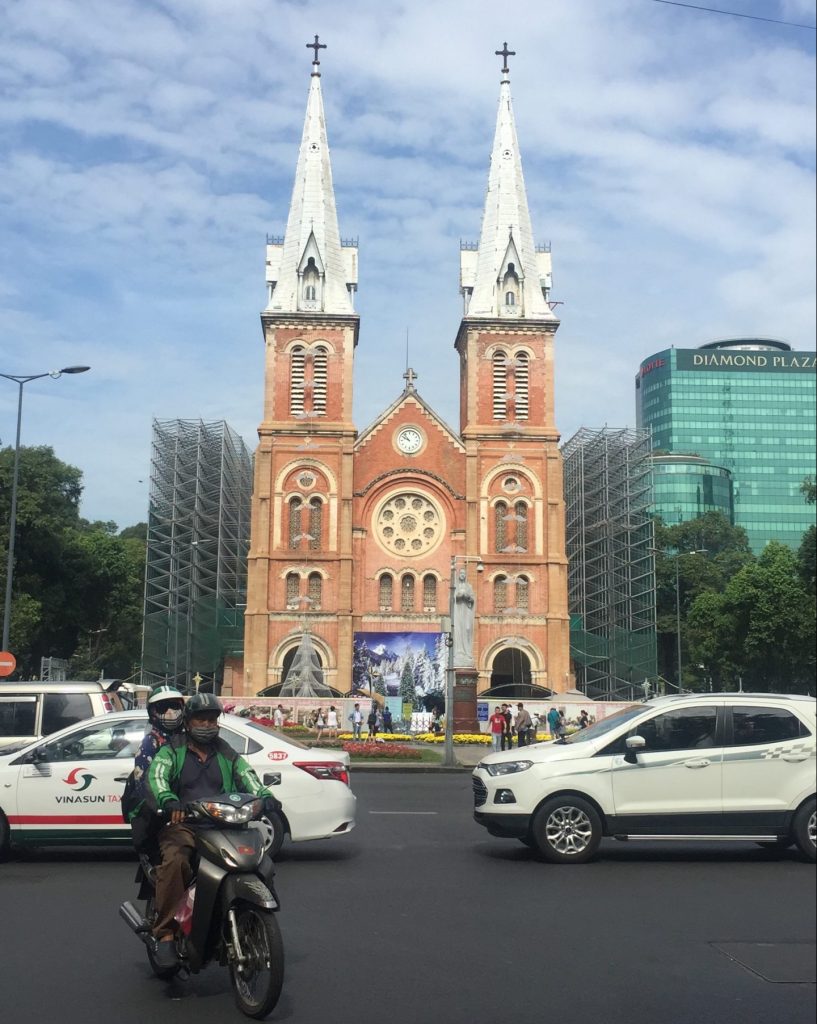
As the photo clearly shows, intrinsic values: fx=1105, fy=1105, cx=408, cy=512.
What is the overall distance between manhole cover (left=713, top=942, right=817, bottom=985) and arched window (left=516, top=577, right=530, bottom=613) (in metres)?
49.1

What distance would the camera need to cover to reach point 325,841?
13469 millimetres

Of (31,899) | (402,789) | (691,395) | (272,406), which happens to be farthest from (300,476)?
(691,395)

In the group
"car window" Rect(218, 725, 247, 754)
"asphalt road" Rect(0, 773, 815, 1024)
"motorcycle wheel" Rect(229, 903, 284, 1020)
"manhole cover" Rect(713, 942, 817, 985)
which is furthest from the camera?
"car window" Rect(218, 725, 247, 754)

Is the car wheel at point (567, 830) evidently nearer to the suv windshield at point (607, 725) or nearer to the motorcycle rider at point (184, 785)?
the suv windshield at point (607, 725)

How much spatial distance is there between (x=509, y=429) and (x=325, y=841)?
44651 millimetres

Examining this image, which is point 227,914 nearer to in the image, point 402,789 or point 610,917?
point 610,917

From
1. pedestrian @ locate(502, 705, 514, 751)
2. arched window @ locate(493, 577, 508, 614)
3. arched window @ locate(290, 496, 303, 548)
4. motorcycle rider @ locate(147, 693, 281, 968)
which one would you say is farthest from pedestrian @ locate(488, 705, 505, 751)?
motorcycle rider @ locate(147, 693, 281, 968)

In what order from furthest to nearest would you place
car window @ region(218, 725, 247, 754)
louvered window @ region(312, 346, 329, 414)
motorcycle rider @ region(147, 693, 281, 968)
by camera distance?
louvered window @ region(312, 346, 329, 414) < car window @ region(218, 725, 247, 754) < motorcycle rider @ region(147, 693, 281, 968)

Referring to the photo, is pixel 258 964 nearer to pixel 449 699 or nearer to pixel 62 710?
pixel 62 710

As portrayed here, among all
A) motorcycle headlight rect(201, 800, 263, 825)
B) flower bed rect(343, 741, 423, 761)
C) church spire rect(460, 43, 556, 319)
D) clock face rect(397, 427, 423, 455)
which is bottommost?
flower bed rect(343, 741, 423, 761)

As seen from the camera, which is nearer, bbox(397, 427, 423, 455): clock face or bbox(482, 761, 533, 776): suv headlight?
bbox(482, 761, 533, 776): suv headlight

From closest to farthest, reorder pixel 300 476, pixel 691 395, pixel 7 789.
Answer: pixel 691 395, pixel 7 789, pixel 300 476

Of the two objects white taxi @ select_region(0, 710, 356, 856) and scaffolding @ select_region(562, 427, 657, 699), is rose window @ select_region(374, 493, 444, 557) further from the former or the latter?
white taxi @ select_region(0, 710, 356, 856)

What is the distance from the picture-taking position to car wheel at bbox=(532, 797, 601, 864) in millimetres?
11219
